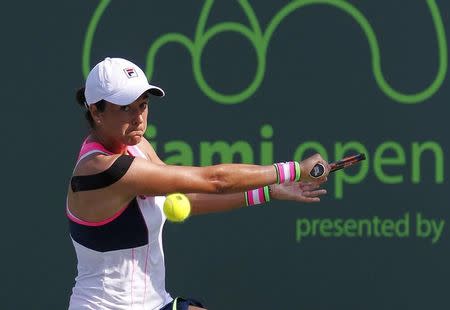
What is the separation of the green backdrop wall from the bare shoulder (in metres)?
1.63

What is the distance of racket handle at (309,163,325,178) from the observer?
129 inches

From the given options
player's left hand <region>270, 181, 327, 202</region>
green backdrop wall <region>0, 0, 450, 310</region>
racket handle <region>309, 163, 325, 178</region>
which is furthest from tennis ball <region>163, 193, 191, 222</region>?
green backdrop wall <region>0, 0, 450, 310</region>

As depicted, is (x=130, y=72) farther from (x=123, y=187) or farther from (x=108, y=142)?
(x=123, y=187)

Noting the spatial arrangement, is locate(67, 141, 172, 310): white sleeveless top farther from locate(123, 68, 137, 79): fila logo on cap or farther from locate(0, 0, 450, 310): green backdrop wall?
locate(0, 0, 450, 310): green backdrop wall

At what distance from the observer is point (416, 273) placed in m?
4.77

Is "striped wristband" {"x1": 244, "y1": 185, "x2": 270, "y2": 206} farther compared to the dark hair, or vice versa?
"striped wristband" {"x1": 244, "y1": 185, "x2": 270, "y2": 206}

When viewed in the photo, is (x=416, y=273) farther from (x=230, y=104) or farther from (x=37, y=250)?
(x=37, y=250)

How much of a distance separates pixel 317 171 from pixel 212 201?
0.54 meters

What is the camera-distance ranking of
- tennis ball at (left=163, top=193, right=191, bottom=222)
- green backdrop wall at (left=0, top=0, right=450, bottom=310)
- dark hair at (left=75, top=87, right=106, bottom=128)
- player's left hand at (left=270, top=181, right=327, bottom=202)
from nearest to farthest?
tennis ball at (left=163, top=193, right=191, bottom=222), dark hair at (left=75, top=87, right=106, bottom=128), player's left hand at (left=270, top=181, right=327, bottom=202), green backdrop wall at (left=0, top=0, right=450, bottom=310)

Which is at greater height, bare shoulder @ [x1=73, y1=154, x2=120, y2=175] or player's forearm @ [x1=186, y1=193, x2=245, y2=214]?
bare shoulder @ [x1=73, y1=154, x2=120, y2=175]

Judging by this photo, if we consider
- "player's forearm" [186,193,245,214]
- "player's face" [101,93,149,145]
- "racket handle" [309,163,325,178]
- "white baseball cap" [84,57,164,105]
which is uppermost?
"white baseball cap" [84,57,164,105]

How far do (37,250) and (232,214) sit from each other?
106 cm

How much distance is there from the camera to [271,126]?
4.76 meters

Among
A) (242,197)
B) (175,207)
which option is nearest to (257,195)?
(242,197)
